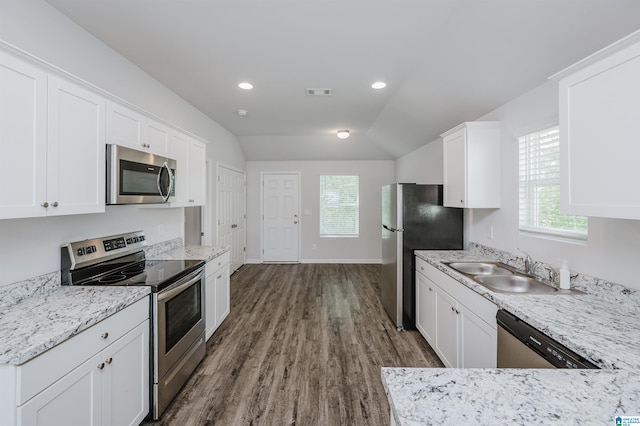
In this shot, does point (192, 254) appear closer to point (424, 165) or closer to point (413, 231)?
point (413, 231)

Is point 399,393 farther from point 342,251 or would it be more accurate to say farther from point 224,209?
point 342,251

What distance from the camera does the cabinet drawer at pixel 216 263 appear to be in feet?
9.09

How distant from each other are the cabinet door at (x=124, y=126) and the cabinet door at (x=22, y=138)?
0.44 meters

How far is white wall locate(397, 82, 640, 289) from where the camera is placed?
5.32 ft

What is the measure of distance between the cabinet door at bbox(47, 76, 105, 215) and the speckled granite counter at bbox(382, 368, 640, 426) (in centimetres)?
182

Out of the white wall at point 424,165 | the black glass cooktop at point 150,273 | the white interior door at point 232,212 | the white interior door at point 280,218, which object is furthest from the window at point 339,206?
the black glass cooktop at point 150,273

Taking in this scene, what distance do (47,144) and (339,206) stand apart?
542 centimetres

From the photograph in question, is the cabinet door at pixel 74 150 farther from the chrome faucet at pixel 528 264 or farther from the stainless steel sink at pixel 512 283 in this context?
the chrome faucet at pixel 528 264

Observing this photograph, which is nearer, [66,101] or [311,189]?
[66,101]

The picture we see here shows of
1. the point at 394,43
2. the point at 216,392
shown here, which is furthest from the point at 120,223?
the point at 394,43

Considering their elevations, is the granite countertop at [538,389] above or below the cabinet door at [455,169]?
below

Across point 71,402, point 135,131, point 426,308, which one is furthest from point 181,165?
point 426,308

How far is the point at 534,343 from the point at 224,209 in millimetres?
4641

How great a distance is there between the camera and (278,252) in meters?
6.59
